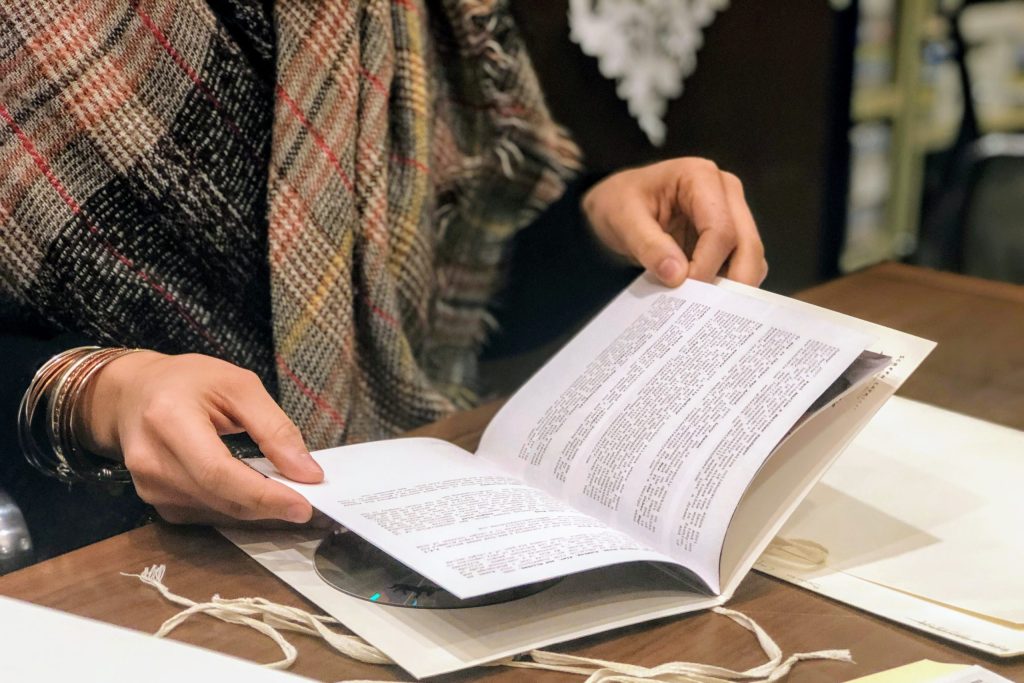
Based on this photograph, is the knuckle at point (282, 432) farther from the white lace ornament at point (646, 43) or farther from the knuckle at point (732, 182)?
the white lace ornament at point (646, 43)

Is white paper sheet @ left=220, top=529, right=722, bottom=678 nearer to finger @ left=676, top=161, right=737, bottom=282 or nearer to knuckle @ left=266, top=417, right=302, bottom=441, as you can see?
knuckle @ left=266, top=417, right=302, bottom=441

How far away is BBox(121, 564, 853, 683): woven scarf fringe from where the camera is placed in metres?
0.47

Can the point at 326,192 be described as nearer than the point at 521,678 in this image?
No

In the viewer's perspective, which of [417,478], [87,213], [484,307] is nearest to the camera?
[417,478]

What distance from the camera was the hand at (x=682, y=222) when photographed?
0.74 meters

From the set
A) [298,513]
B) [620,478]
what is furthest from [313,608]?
[620,478]

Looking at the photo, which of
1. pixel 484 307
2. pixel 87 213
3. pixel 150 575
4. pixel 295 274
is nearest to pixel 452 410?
pixel 484 307

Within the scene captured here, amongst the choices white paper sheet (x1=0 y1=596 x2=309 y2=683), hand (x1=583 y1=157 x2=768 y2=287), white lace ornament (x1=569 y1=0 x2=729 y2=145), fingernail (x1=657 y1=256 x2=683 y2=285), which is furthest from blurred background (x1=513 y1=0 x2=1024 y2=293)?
white paper sheet (x1=0 y1=596 x2=309 y2=683)

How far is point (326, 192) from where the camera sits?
0.85 meters

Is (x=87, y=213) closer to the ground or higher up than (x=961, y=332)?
higher up

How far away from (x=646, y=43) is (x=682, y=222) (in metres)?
1.39

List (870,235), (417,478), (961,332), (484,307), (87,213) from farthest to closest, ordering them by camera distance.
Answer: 1. (870,235)
2. (484,307)
3. (961,332)
4. (87,213)
5. (417,478)

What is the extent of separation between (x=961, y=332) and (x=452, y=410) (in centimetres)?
47

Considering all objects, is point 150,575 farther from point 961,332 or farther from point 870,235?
point 870,235
